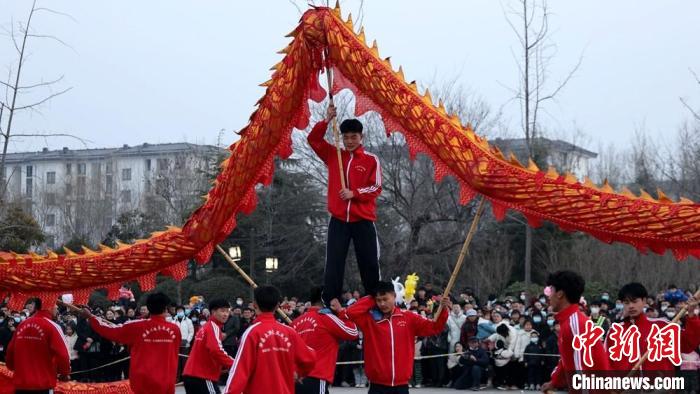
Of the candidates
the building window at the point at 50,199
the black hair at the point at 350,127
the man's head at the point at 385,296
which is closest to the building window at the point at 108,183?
the building window at the point at 50,199

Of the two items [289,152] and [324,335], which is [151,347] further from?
[289,152]

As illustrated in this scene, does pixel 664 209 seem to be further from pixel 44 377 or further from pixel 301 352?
pixel 44 377

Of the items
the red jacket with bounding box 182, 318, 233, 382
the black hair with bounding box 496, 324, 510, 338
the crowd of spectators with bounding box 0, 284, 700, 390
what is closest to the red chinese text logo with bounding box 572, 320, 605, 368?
the red jacket with bounding box 182, 318, 233, 382

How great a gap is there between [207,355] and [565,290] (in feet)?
15.7

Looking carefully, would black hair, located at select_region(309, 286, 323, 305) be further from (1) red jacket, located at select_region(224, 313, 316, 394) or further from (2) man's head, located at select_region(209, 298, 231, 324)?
(1) red jacket, located at select_region(224, 313, 316, 394)

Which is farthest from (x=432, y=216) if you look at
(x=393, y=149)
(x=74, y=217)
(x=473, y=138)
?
(x=74, y=217)

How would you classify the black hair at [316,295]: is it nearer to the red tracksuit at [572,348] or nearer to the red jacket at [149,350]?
the red jacket at [149,350]

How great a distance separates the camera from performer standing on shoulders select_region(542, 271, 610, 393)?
7.71m

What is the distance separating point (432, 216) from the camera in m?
29.2

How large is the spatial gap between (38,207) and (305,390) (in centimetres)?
4014

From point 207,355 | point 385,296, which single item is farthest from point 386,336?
point 207,355

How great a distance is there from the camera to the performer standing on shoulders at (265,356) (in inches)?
320

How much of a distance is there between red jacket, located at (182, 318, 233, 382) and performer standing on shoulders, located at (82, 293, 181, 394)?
303 millimetres

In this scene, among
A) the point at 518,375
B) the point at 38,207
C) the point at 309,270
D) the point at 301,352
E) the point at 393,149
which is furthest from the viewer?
the point at 38,207
